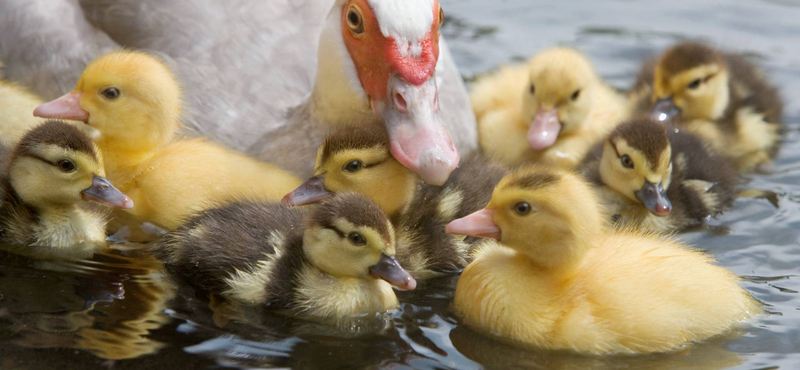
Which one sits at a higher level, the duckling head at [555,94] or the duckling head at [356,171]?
the duckling head at [555,94]

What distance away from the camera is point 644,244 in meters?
4.25

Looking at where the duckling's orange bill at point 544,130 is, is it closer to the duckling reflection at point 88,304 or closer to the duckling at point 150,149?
the duckling at point 150,149

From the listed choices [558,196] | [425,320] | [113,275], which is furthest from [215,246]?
[558,196]

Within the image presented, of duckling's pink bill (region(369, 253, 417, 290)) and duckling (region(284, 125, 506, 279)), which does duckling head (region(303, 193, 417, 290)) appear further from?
duckling (region(284, 125, 506, 279))

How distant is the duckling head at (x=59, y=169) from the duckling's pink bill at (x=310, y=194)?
60 cm

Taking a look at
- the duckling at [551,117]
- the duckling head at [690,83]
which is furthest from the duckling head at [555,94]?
the duckling head at [690,83]

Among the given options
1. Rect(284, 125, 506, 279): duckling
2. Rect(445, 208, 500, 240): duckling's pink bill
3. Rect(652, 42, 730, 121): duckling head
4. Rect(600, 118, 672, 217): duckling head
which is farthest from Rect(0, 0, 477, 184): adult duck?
Rect(652, 42, 730, 121): duckling head

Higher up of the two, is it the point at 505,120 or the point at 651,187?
the point at 505,120

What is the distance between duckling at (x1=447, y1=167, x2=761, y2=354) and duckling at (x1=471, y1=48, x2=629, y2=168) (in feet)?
4.36

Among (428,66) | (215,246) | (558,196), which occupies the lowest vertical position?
(558,196)

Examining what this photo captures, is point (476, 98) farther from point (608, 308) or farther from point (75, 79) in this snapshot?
point (608, 308)

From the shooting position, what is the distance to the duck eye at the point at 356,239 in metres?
3.91

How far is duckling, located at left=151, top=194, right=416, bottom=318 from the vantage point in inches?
155

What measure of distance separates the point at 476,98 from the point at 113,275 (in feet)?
8.50
